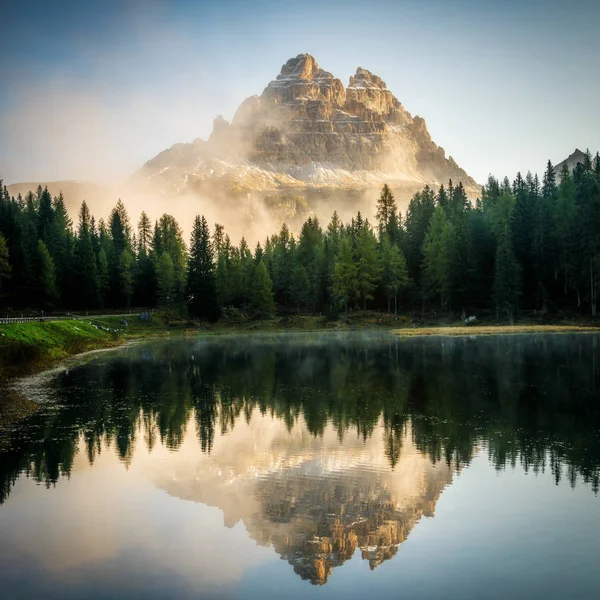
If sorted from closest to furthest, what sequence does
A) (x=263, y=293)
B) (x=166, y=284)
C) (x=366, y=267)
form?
(x=366, y=267), (x=263, y=293), (x=166, y=284)

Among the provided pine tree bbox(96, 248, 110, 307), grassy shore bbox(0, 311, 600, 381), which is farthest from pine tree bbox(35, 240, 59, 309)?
grassy shore bbox(0, 311, 600, 381)

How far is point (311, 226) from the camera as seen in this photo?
15588 cm

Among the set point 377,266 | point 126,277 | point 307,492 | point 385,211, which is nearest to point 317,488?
point 307,492

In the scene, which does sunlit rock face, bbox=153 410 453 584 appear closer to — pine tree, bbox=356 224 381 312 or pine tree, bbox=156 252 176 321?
pine tree, bbox=356 224 381 312

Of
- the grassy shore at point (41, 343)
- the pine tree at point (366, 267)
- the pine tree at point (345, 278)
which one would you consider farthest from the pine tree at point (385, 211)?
the grassy shore at point (41, 343)

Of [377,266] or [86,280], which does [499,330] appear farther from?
[86,280]

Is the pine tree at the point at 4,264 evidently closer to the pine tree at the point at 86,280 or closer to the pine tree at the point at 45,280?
the pine tree at the point at 45,280

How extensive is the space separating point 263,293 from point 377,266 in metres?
23.9

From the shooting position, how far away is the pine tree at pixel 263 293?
123m

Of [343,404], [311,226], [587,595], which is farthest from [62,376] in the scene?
[311,226]

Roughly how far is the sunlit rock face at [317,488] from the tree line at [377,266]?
76272mm

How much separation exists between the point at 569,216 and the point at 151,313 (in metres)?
77.2

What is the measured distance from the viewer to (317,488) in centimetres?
1933

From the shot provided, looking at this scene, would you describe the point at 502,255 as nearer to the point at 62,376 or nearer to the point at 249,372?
the point at 249,372
